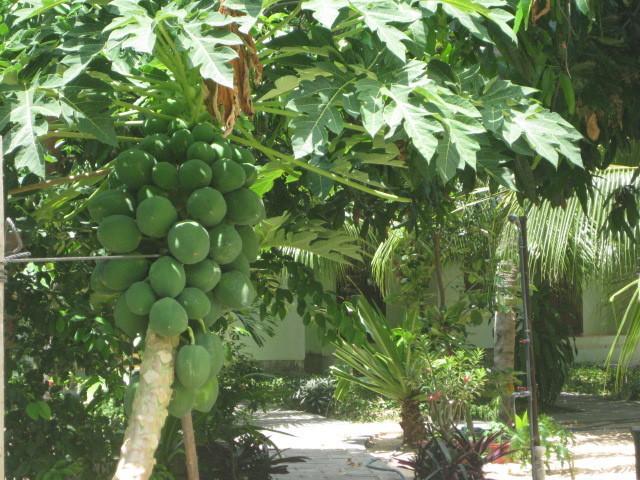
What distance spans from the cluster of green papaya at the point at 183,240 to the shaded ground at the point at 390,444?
465 cm

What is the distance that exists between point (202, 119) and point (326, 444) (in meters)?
8.03

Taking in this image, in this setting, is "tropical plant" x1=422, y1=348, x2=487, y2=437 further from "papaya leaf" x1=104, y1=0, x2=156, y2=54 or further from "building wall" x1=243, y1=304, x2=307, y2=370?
"building wall" x1=243, y1=304, x2=307, y2=370

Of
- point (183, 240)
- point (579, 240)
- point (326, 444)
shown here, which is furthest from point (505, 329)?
point (183, 240)

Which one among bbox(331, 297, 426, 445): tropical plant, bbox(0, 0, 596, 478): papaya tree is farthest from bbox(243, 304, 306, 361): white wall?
bbox(0, 0, 596, 478): papaya tree

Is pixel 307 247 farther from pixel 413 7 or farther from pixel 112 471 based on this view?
pixel 112 471

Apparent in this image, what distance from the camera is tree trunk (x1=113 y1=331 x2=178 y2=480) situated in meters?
1.95

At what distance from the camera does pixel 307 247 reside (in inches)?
146

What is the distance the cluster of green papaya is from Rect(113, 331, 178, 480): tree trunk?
34mm

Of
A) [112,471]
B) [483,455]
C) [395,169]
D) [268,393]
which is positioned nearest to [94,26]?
[395,169]

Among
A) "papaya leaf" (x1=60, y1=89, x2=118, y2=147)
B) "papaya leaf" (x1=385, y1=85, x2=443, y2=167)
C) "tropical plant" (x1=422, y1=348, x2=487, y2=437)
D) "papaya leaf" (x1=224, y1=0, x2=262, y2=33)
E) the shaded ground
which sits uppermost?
"papaya leaf" (x1=224, y1=0, x2=262, y2=33)

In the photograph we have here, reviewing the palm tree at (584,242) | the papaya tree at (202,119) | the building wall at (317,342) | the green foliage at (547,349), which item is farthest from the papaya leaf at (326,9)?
the building wall at (317,342)

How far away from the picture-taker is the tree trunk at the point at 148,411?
1.95 m

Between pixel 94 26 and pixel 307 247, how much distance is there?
1553 mm

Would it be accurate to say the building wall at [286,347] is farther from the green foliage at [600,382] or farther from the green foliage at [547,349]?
the green foliage at [547,349]
